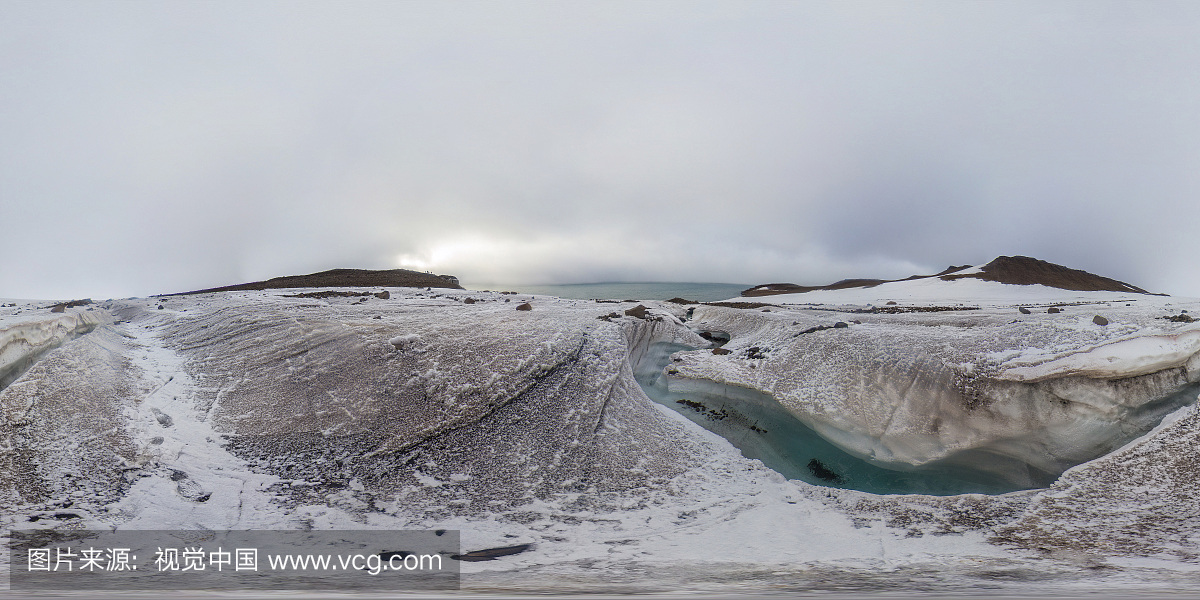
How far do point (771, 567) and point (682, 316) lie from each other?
13.1 m

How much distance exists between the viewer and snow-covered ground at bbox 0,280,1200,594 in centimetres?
427

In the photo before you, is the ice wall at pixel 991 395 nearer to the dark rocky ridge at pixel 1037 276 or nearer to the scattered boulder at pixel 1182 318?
the scattered boulder at pixel 1182 318

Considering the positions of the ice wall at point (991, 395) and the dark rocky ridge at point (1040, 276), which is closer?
the ice wall at point (991, 395)

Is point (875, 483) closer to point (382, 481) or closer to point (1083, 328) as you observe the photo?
point (1083, 328)

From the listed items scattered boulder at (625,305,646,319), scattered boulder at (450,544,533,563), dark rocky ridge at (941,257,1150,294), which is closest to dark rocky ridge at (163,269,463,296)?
scattered boulder at (625,305,646,319)

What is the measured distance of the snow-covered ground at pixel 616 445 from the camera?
427cm

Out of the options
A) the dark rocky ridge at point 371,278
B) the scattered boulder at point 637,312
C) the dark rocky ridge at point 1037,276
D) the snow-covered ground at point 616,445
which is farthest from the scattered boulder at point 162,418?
the dark rocky ridge at point 1037,276

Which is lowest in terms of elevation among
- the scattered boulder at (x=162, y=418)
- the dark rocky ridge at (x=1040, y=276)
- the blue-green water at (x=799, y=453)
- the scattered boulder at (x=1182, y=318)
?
the blue-green water at (x=799, y=453)

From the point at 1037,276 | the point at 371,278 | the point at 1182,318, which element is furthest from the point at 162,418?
the point at 1037,276

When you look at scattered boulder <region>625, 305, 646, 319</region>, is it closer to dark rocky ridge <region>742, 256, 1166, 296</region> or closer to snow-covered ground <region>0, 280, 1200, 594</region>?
snow-covered ground <region>0, 280, 1200, 594</region>

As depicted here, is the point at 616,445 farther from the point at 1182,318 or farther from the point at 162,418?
the point at 1182,318

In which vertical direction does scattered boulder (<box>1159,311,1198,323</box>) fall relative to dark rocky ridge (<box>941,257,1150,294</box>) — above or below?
below

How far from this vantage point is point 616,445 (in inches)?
253

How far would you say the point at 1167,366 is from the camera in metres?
6.26
